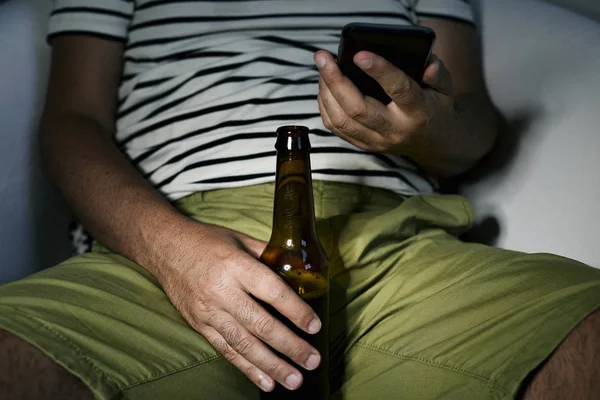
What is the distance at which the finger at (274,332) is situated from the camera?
0.50m

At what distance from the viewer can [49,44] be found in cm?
89

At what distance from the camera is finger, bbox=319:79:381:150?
631 mm

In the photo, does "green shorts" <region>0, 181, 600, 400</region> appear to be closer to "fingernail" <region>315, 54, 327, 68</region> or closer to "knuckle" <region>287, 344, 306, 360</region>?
"knuckle" <region>287, 344, 306, 360</region>

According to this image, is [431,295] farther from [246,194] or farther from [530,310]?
[246,194]

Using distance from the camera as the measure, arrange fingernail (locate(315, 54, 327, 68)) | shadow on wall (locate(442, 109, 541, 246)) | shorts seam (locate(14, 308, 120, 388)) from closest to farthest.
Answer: shorts seam (locate(14, 308, 120, 388)) → fingernail (locate(315, 54, 327, 68)) → shadow on wall (locate(442, 109, 541, 246))

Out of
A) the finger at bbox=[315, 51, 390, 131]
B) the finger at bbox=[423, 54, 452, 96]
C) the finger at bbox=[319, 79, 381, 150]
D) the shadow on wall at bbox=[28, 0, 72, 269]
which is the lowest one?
the shadow on wall at bbox=[28, 0, 72, 269]

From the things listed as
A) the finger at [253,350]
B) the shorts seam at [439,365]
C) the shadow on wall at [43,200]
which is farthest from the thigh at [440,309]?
the shadow on wall at [43,200]

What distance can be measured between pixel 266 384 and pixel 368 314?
165mm

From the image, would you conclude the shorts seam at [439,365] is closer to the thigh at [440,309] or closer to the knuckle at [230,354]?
the thigh at [440,309]

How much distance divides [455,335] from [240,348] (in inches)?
8.2

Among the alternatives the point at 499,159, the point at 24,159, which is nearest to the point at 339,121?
the point at 499,159

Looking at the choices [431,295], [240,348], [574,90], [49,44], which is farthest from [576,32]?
[49,44]

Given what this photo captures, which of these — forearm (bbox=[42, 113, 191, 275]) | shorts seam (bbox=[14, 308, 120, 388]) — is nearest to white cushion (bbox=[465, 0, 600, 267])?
forearm (bbox=[42, 113, 191, 275])

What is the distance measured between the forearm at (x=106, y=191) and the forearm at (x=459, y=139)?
1.09 feet
